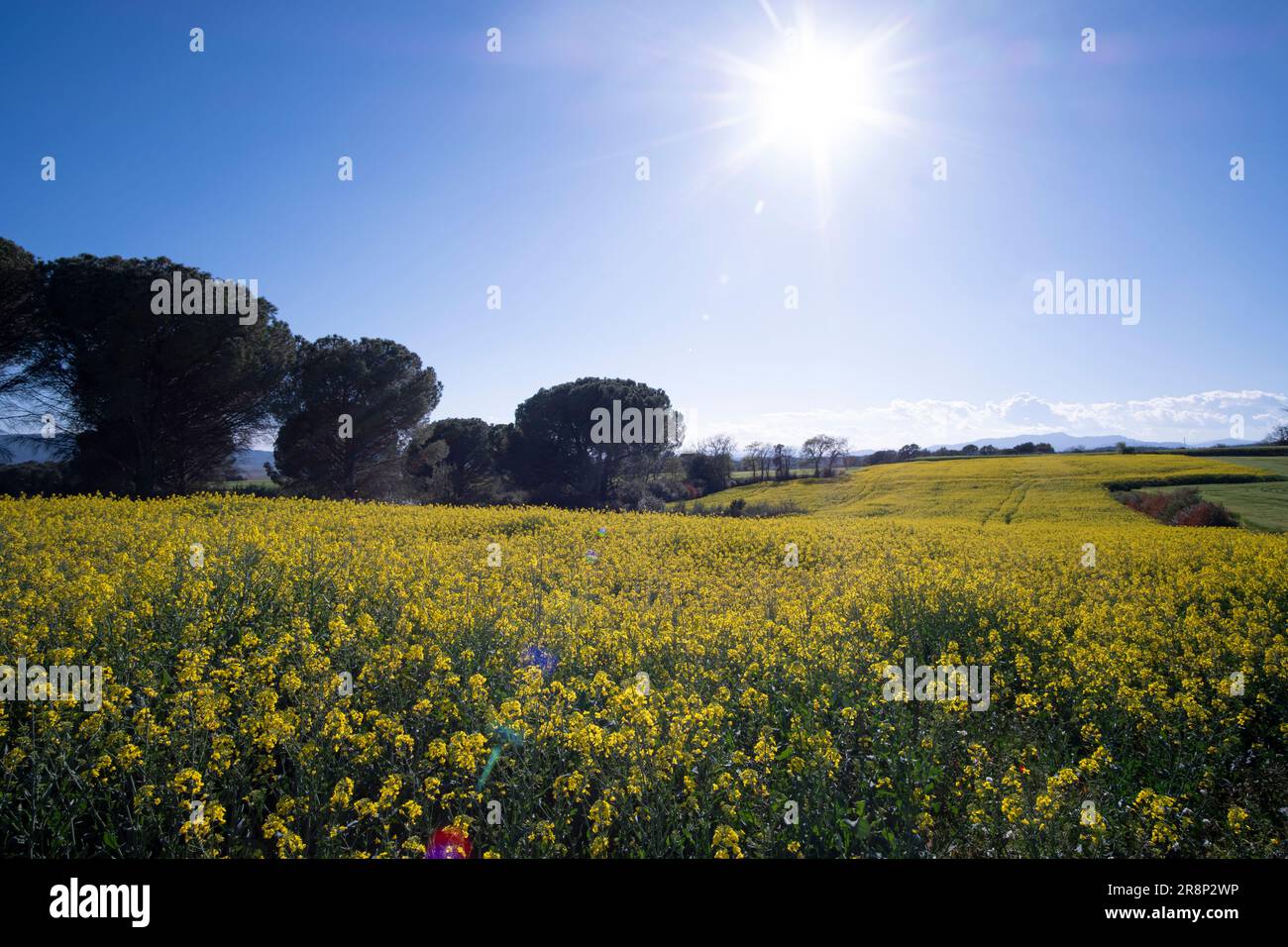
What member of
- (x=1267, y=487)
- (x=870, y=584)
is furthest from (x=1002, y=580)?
(x=1267, y=487)

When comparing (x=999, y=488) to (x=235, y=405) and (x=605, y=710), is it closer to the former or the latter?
(x=605, y=710)

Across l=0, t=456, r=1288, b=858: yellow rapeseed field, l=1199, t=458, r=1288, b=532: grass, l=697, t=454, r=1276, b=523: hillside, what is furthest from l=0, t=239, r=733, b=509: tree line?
l=1199, t=458, r=1288, b=532: grass

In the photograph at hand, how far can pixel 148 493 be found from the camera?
2348 cm

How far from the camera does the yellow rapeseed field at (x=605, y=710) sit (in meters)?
3.46

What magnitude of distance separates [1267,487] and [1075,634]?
119ft

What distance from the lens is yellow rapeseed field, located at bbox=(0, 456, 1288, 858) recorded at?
3.46 m

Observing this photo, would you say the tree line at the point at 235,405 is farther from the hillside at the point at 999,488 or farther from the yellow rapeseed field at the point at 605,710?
the yellow rapeseed field at the point at 605,710

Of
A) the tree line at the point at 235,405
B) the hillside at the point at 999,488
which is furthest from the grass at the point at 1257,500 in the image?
→ the tree line at the point at 235,405

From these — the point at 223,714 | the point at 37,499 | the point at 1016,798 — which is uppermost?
the point at 37,499

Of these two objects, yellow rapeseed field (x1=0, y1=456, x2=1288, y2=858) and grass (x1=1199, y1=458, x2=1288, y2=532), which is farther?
grass (x1=1199, y1=458, x2=1288, y2=532)

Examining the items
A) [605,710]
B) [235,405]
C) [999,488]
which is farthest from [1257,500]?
[235,405]

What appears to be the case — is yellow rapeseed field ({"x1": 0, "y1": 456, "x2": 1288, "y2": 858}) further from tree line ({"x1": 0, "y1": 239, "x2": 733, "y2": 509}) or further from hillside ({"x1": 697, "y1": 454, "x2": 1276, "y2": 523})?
hillside ({"x1": 697, "y1": 454, "x2": 1276, "y2": 523})

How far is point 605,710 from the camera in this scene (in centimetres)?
434
